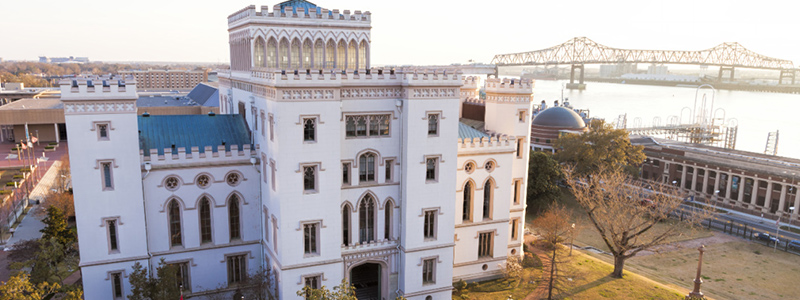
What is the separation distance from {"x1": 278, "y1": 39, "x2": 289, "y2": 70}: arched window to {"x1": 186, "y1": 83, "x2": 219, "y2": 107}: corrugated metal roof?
48.6 m

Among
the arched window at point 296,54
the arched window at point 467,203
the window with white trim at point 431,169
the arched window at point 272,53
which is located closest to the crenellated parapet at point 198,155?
the arched window at point 272,53

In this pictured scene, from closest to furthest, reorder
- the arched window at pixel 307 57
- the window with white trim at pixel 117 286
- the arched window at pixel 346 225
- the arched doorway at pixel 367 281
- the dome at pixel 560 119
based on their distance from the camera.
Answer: the window with white trim at pixel 117 286 → the arched window at pixel 346 225 → the arched doorway at pixel 367 281 → the arched window at pixel 307 57 → the dome at pixel 560 119

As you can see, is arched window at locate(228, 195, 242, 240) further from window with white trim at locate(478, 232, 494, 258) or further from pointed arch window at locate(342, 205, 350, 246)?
window with white trim at locate(478, 232, 494, 258)

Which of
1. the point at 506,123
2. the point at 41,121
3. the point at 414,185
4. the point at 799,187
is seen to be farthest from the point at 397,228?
the point at 41,121

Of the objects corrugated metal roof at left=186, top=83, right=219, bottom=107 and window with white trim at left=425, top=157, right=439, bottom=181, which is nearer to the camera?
window with white trim at left=425, top=157, right=439, bottom=181

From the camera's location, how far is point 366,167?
93.6ft

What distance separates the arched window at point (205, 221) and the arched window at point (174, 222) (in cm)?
121

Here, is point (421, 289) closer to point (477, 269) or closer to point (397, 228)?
point (397, 228)

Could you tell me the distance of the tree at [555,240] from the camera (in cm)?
3281

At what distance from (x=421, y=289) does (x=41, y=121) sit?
298 feet

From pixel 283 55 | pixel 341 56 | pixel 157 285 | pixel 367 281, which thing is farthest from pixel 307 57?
pixel 157 285

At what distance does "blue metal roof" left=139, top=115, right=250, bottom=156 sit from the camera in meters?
30.5

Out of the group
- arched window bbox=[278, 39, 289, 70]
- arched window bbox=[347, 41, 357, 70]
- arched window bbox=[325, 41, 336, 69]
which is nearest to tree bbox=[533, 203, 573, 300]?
arched window bbox=[347, 41, 357, 70]

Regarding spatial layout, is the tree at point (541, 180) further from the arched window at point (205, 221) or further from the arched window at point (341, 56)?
the arched window at point (205, 221)
